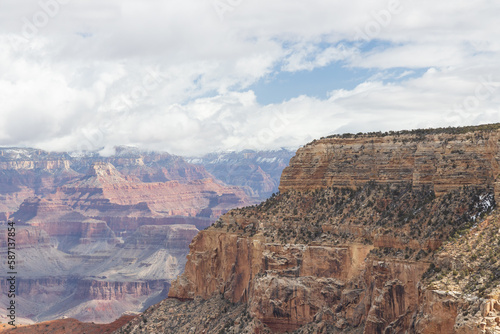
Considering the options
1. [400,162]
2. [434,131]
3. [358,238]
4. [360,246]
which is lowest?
[360,246]

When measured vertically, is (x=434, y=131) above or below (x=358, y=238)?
above

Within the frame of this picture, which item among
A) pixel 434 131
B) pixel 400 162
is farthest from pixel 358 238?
pixel 434 131

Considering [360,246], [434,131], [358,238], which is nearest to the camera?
[360,246]

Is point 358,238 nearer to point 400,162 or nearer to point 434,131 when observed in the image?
point 400,162

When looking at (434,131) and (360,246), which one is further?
(434,131)

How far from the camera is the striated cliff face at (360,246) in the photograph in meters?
71.2

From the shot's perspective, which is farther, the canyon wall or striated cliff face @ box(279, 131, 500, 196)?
striated cliff face @ box(279, 131, 500, 196)

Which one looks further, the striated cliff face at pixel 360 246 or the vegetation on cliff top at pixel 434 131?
the vegetation on cliff top at pixel 434 131

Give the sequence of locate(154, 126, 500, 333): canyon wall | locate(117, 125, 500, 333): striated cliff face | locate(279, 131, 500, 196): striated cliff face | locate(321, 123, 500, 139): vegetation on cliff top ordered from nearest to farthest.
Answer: locate(117, 125, 500, 333): striated cliff face < locate(154, 126, 500, 333): canyon wall < locate(279, 131, 500, 196): striated cliff face < locate(321, 123, 500, 139): vegetation on cliff top

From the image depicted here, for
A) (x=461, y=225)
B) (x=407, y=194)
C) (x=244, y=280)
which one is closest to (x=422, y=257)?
(x=461, y=225)

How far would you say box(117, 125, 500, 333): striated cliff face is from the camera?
7125 centimetres

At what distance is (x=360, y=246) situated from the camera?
89938 millimetres

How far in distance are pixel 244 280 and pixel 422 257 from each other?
1402 inches

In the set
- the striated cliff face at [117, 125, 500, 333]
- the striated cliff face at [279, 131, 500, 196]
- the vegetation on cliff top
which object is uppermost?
the vegetation on cliff top
